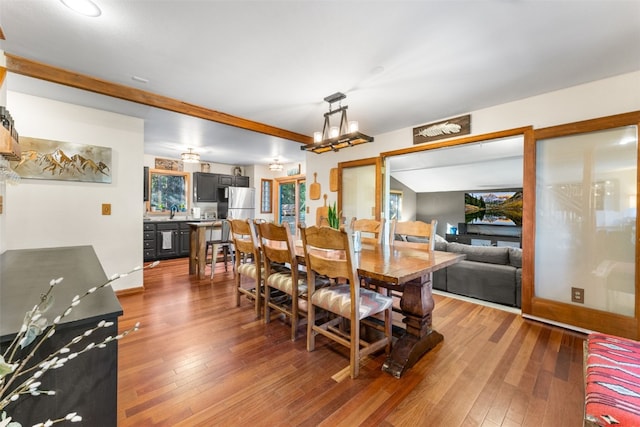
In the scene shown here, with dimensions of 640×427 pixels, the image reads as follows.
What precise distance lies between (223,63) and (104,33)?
816 mm

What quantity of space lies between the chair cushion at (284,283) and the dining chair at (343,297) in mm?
245

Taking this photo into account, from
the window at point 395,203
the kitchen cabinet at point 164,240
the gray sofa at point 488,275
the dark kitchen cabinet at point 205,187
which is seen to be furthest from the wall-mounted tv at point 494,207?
the kitchen cabinet at point 164,240

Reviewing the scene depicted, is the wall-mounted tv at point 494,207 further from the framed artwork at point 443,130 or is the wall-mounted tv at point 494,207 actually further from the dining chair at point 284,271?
the dining chair at point 284,271

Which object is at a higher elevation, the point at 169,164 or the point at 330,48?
the point at 330,48

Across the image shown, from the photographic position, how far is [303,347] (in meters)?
2.16

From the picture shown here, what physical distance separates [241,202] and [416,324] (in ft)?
18.7

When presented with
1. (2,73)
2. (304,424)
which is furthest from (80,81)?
(304,424)

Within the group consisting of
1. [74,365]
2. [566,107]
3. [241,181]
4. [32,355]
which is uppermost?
[566,107]

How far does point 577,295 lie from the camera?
257 cm

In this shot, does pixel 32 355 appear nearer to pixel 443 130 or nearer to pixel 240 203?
pixel 443 130

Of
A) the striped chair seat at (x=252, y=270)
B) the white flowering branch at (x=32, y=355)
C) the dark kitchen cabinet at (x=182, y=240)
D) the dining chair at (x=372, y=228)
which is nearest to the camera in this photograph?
the white flowering branch at (x=32, y=355)

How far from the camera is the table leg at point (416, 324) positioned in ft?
6.47

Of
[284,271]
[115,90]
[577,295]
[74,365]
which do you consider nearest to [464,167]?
[577,295]

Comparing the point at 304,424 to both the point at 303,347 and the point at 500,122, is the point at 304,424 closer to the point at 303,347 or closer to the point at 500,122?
the point at 303,347
